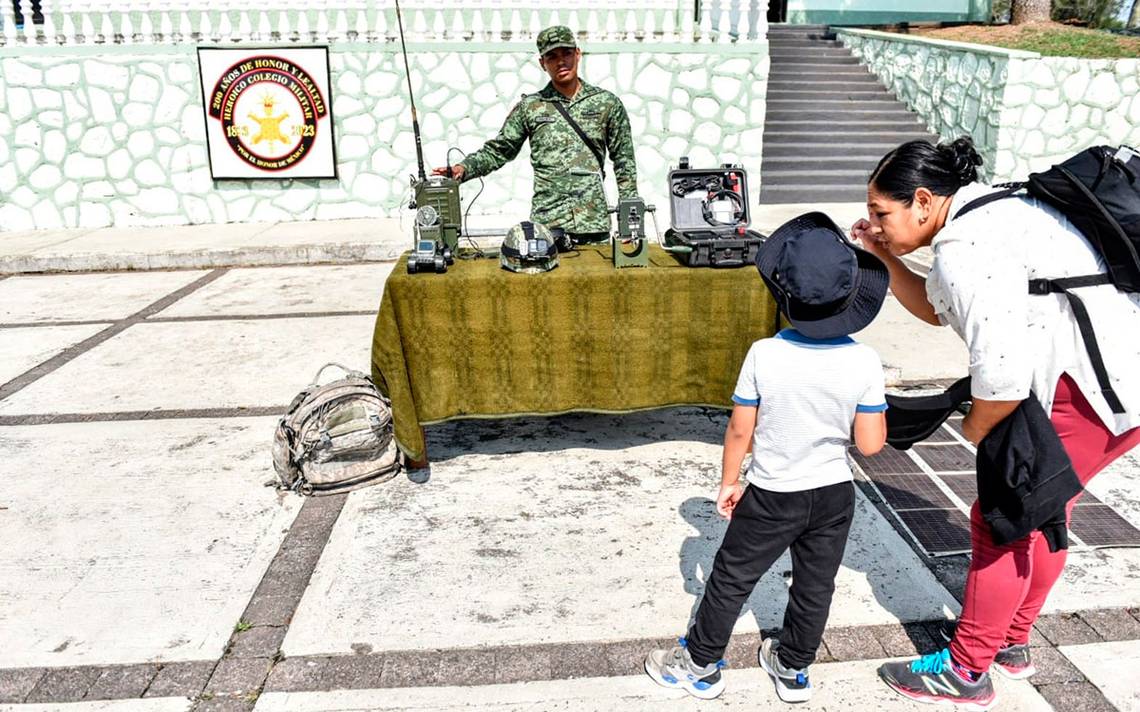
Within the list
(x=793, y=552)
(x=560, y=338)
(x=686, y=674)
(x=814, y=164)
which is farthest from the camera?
(x=814, y=164)

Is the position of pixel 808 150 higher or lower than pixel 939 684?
higher

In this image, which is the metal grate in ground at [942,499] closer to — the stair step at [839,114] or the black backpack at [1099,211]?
the black backpack at [1099,211]

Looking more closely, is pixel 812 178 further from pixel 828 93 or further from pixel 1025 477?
pixel 1025 477

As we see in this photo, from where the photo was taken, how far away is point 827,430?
8.32 ft

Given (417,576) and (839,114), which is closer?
(417,576)

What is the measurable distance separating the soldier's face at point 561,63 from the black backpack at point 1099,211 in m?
2.96

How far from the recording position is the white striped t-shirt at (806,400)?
8.20 ft

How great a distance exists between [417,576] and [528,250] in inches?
64.6

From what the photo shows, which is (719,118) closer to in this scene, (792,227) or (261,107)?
(261,107)

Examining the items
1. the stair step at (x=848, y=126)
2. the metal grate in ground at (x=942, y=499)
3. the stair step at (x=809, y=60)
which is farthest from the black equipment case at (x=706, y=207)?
the stair step at (x=809, y=60)

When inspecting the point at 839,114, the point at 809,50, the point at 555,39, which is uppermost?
the point at 809,50

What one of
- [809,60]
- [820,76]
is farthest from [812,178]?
[809,60]

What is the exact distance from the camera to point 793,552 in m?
2.74

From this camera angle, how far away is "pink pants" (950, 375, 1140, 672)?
250 cm
